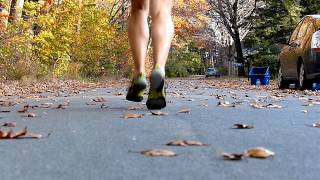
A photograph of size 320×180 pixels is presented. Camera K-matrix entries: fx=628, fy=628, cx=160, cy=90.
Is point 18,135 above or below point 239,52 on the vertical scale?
below

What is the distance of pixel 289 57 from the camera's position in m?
13.4

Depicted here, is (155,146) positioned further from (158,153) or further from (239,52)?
(239,52)

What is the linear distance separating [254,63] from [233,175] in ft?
125

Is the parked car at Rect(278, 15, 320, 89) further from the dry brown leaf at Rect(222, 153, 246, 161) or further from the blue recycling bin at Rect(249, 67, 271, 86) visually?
the dry brown leaf at Rect(222, 153, 246, 161)

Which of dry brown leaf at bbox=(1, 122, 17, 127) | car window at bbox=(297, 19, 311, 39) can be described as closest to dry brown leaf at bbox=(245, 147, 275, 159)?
dry brown leaf at bbox=(1, 122, 17, 127)

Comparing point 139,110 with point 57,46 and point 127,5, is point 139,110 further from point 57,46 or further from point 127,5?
point 127,5

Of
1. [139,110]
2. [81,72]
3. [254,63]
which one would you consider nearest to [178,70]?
[254,63]

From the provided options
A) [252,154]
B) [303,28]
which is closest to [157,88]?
[252,154]

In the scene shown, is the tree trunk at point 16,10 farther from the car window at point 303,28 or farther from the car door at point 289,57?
the car window at point 303,28

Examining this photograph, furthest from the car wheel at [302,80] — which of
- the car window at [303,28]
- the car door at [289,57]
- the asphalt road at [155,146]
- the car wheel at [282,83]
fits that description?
the asphalt road at [155,146]

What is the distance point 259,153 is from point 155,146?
1.98 ft

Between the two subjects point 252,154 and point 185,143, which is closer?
point 252,154

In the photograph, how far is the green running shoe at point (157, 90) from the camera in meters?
5.06

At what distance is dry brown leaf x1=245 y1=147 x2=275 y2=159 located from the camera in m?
2.95
